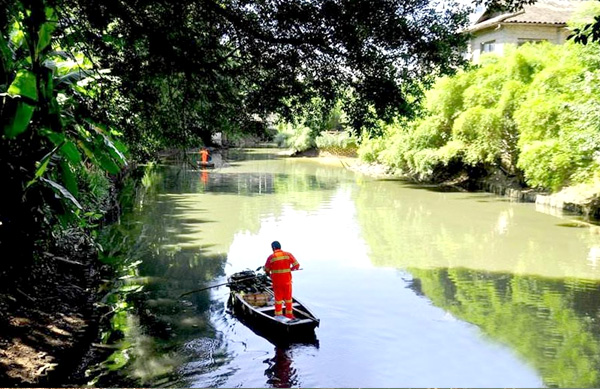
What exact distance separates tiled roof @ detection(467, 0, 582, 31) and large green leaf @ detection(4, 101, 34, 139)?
115ft

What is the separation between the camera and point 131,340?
33.4ft

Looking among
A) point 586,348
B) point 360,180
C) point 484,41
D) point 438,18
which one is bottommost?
point 586,348

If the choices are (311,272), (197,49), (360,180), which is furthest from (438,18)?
(360,180)

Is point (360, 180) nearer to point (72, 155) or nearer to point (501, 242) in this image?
point (501, 242)

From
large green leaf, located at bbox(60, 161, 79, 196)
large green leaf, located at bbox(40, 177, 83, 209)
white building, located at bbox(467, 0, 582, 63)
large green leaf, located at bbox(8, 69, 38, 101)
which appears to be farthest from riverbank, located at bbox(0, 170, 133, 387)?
white building, located at bbox(467, 0, 582, 63)

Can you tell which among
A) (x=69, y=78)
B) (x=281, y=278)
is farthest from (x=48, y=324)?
(x=69, y=78)

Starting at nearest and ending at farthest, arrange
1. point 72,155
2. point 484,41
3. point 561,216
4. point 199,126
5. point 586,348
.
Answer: point 72,155 < point 199,126 < point 586,348 < point 561,216 < point 484,41

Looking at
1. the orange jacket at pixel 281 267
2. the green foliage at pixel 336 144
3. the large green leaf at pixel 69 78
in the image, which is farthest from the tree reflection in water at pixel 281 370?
the green foliage at pixel 336 144

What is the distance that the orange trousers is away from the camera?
10551 millimetres

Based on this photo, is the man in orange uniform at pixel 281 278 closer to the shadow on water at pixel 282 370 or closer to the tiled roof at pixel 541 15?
the shadow on water at pixel 282 370

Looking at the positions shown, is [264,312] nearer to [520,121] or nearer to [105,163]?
[105,163]

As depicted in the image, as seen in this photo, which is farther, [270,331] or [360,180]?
[360,180]

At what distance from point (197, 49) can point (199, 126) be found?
160 cm

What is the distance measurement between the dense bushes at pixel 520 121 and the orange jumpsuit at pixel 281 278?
819 cm
